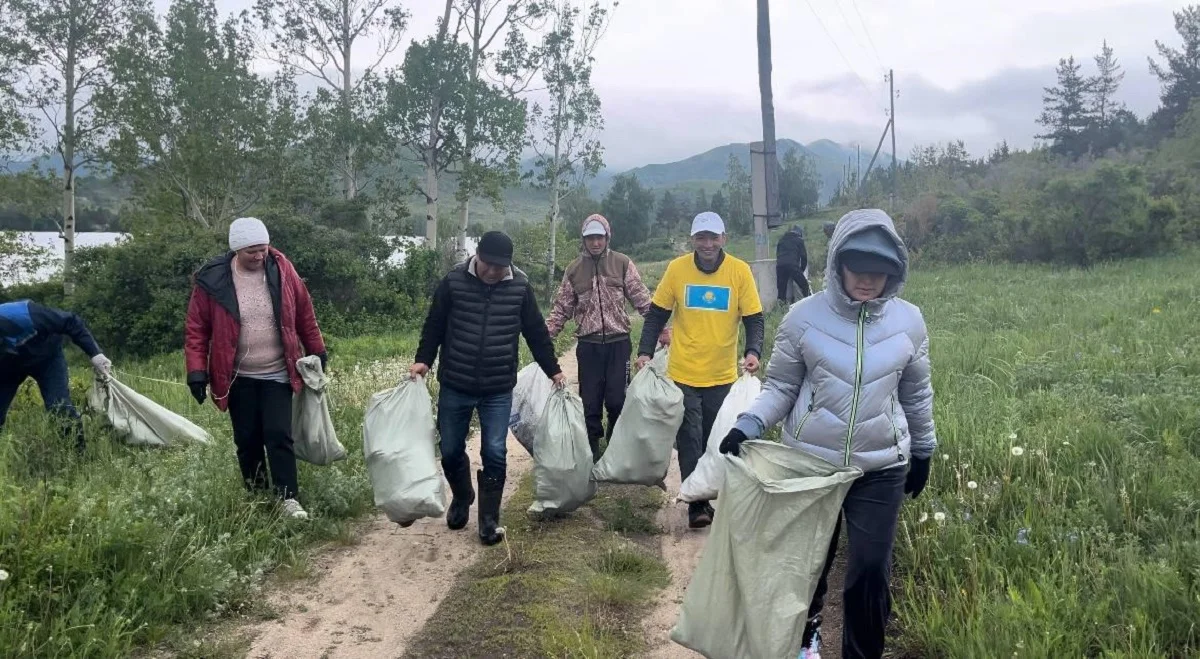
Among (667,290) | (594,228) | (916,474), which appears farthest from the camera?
(594,228)

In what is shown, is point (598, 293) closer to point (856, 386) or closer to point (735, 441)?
point (735, 441)

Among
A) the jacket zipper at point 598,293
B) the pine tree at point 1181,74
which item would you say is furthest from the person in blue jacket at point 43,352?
the pine tree at point 1181,74


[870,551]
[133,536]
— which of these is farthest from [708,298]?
[133,536]

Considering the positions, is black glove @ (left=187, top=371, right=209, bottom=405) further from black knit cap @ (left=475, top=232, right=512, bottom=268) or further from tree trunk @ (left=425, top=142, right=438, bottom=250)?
tree trunk @ (left=425, top=142, right=438, bottom=250)

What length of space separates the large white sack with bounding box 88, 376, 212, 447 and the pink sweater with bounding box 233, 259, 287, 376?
1.90 m

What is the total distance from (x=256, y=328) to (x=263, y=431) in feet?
1.87

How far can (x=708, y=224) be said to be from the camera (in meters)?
4.63

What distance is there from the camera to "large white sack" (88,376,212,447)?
5742 mm

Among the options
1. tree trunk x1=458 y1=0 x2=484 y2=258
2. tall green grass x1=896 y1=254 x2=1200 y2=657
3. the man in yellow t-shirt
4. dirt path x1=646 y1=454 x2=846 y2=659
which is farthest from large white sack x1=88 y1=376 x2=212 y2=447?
tree trunk x1=458 y1=0 x2=484 y2=258

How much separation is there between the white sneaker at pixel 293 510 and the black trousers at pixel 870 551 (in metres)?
3.00

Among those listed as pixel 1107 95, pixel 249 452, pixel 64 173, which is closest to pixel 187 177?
pixel 64 173

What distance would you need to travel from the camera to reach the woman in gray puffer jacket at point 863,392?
2.65 meters

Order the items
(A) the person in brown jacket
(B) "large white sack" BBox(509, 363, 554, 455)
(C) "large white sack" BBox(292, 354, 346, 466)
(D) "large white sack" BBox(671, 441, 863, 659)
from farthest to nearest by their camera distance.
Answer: (A) the person in brown jacket
(B) "large white sack" BBox(509, 363, 554, 455)
(C) "large white sack" BBox(292, 354, 346, 466)
(D) "large white sack" BBox(671, 441, 863, 659)

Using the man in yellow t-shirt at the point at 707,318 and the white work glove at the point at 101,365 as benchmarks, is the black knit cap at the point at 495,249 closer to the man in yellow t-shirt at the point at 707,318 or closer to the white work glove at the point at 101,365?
the man in yellow t-shirt at the point at 707,318
